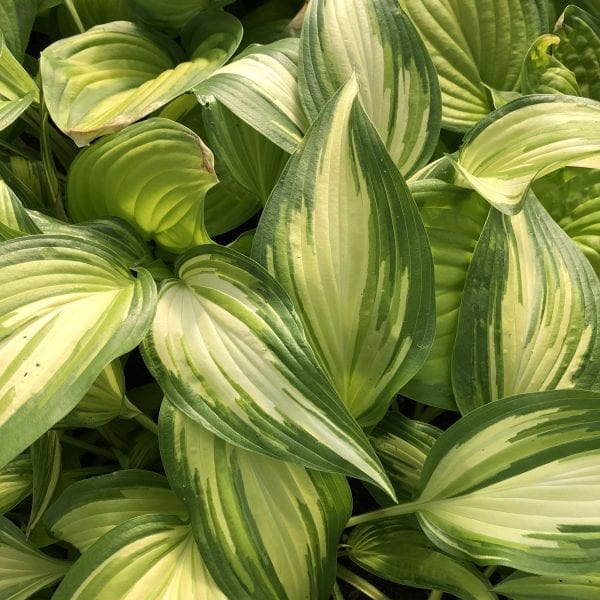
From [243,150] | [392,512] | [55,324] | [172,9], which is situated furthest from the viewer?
[172,9]

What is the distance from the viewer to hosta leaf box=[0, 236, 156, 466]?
47cm

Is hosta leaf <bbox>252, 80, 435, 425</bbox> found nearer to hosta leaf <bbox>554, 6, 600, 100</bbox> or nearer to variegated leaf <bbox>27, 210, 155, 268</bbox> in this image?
variegated leaf <bbox>27, 210, 155, 268</bbox>

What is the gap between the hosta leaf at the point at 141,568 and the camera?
0.53 m

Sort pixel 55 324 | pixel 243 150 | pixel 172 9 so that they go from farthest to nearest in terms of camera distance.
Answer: pixel 172 9, pixel 243 150, pixel 55 324

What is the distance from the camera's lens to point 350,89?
1.93 ft

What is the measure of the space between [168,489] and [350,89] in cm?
42

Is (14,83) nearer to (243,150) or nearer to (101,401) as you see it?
(243,150)

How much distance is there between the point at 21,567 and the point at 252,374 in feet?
1.03

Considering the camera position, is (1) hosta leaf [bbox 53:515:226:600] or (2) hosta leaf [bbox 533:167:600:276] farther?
(2) hosta leaf [bbox 533:167:600:276]

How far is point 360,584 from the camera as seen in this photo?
69cm

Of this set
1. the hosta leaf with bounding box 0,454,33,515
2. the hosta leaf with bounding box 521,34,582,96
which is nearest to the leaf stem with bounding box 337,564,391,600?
the hosta leaf with bounding box 0,454,33,515

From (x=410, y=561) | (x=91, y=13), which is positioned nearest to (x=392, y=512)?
(x=410, y=561)

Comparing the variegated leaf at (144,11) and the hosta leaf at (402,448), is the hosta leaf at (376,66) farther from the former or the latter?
the hosta leaf at (402,448)

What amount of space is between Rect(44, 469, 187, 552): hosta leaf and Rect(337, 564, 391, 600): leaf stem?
205 millimetres
